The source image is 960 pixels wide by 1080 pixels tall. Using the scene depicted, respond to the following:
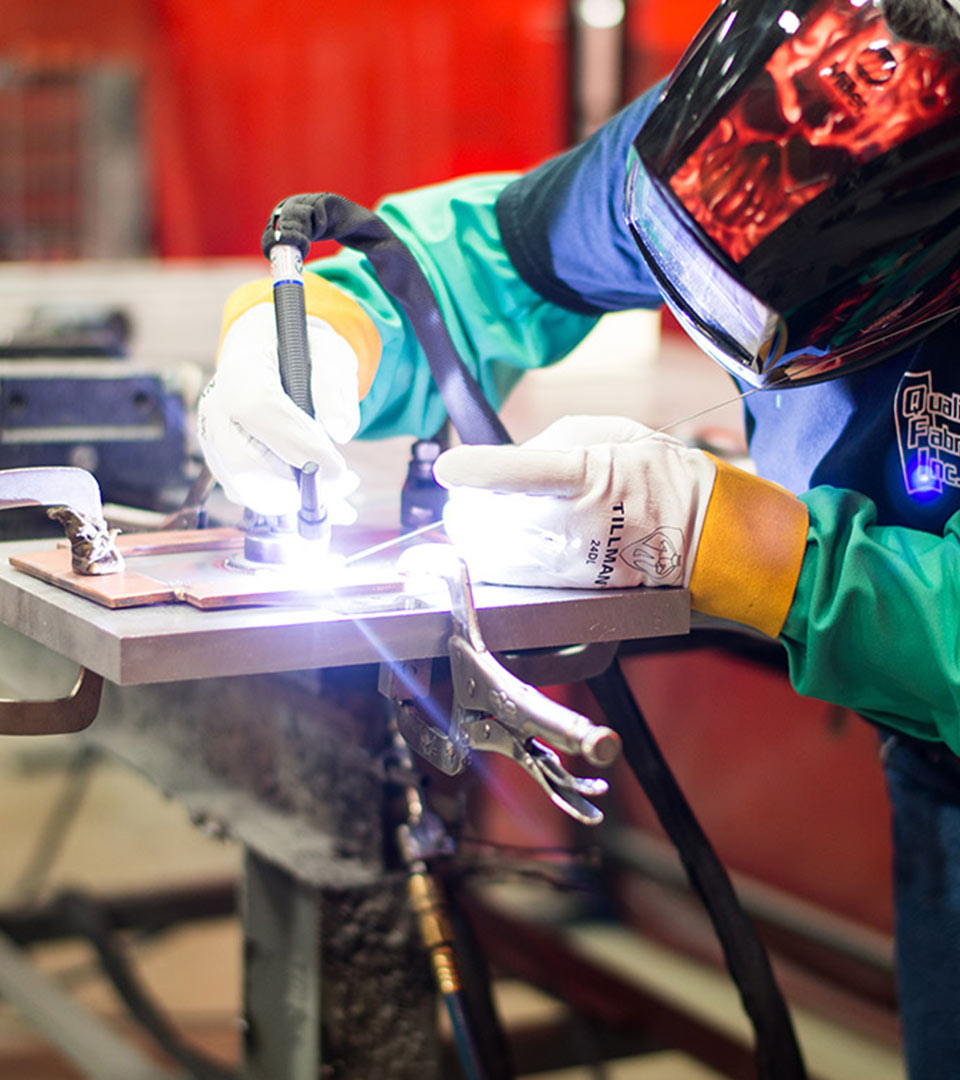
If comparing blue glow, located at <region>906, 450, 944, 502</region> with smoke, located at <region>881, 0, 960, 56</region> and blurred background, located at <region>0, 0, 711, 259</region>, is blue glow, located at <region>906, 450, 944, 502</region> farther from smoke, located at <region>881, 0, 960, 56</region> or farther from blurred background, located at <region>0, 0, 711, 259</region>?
blurred background, located at <region>0, 0, 711, 259</region>

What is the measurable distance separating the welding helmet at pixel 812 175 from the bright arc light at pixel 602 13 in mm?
2873

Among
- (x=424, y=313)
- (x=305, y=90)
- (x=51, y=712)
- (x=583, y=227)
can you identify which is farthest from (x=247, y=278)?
(x=51, y=712)

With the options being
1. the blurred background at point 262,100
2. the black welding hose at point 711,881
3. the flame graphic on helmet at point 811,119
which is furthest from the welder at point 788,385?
the blurred background at point 262,100

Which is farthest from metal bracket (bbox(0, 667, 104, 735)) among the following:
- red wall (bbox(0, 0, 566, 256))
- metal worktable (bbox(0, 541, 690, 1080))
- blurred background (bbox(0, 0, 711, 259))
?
red wall (bbox(0, 0, 566, 256))

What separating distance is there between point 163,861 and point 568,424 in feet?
8.73

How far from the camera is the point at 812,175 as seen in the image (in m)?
0.84

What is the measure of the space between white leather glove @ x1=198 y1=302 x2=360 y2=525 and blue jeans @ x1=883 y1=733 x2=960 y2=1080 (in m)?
0.53

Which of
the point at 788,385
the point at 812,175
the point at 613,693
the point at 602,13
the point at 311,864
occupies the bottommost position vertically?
the point at 311,864

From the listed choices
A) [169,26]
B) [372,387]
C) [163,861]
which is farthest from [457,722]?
[169,26]

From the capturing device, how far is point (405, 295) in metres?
1.06

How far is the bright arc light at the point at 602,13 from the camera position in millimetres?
3590

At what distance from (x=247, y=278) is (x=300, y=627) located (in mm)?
2571

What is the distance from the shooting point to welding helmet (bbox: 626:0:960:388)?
83 centimetres

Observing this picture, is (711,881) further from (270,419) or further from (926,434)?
(270,419)
